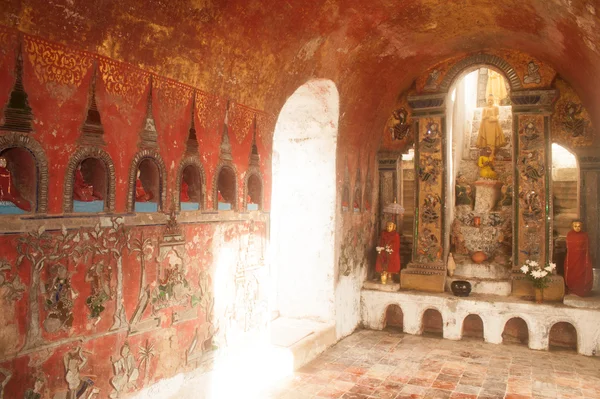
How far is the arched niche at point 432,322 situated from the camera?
900cm

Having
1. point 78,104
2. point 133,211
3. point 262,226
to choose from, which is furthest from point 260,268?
point 78,104

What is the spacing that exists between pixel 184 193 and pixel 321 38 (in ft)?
9.68

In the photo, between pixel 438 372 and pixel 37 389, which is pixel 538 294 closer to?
pixel 438 372

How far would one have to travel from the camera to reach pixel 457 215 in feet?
35.4

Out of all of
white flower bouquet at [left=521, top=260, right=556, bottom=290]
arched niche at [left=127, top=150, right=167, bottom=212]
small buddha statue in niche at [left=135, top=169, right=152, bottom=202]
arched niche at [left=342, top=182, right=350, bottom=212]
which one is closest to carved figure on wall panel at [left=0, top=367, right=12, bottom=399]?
arched niche at [left=127, top=150, right=167, bottom=212]

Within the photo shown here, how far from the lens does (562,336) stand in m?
8.14

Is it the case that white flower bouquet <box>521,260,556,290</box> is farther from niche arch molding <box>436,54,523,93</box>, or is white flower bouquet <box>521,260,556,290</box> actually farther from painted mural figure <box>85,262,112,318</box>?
painted mural figure <box>85,262,112,318</box>

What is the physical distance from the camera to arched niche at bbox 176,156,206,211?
16.2ft

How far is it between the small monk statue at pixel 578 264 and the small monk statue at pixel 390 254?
9.72 ft

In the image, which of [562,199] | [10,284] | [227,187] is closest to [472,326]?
[227,187]

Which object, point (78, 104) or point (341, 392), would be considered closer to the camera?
point (78, 104)

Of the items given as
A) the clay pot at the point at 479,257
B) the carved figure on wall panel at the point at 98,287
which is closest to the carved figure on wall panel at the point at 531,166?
the clay pot at the point at 479,257

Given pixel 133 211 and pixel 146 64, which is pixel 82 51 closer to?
pixel 146 64

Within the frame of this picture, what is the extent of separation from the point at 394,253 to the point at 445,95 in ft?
10.8
